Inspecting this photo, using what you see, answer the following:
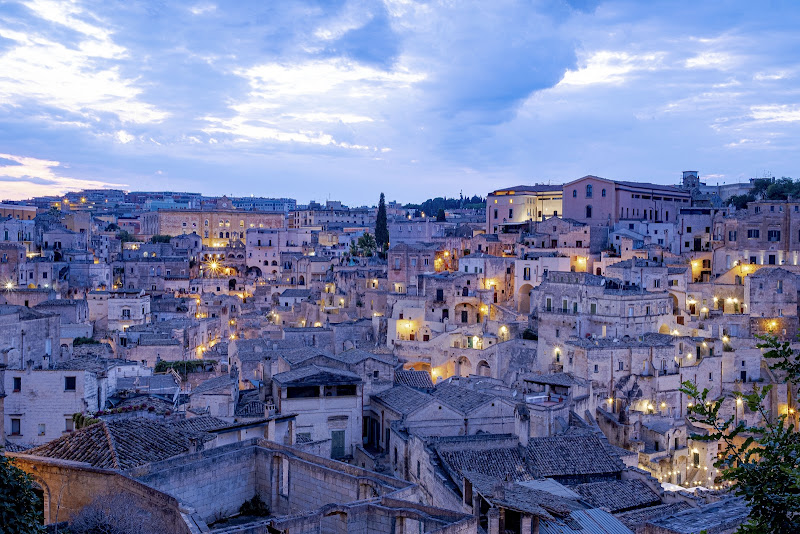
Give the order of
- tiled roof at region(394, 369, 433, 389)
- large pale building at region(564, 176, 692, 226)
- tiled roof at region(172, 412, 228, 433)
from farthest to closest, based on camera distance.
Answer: large pale building at region(564, 176, 692, 226)
tiled roof at region(394, 369, 433, 389)
tiled roof at region(172, 412, 228, 433)

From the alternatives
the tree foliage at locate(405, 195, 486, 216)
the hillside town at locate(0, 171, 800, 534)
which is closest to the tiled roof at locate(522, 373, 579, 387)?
the hillside town at locate(0, 171, 800, 534)

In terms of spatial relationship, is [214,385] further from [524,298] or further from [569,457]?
[524,298]

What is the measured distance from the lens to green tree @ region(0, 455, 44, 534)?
8914 millimetres

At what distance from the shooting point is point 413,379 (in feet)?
114

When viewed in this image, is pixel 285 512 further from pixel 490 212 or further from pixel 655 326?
pixel 490 212

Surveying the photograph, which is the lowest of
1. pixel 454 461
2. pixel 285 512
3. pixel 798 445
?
pixel 454 461

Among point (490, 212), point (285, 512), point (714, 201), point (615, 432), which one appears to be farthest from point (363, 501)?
point (714, 201)

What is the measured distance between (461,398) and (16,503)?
2125cm

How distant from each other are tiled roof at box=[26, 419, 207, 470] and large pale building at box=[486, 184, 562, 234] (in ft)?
189

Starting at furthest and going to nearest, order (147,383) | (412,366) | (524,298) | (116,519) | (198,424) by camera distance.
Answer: (524,298)
(412,366)
(147,383)
(198,424)
(116,519)

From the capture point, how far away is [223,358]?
148 ft

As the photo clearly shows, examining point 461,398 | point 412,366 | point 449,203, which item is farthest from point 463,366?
point 449,203

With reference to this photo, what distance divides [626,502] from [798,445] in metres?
16.0

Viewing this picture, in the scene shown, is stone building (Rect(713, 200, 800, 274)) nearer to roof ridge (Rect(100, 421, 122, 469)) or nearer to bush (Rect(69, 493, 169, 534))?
roof ridge (Rect(100, 421, 122, 469))
